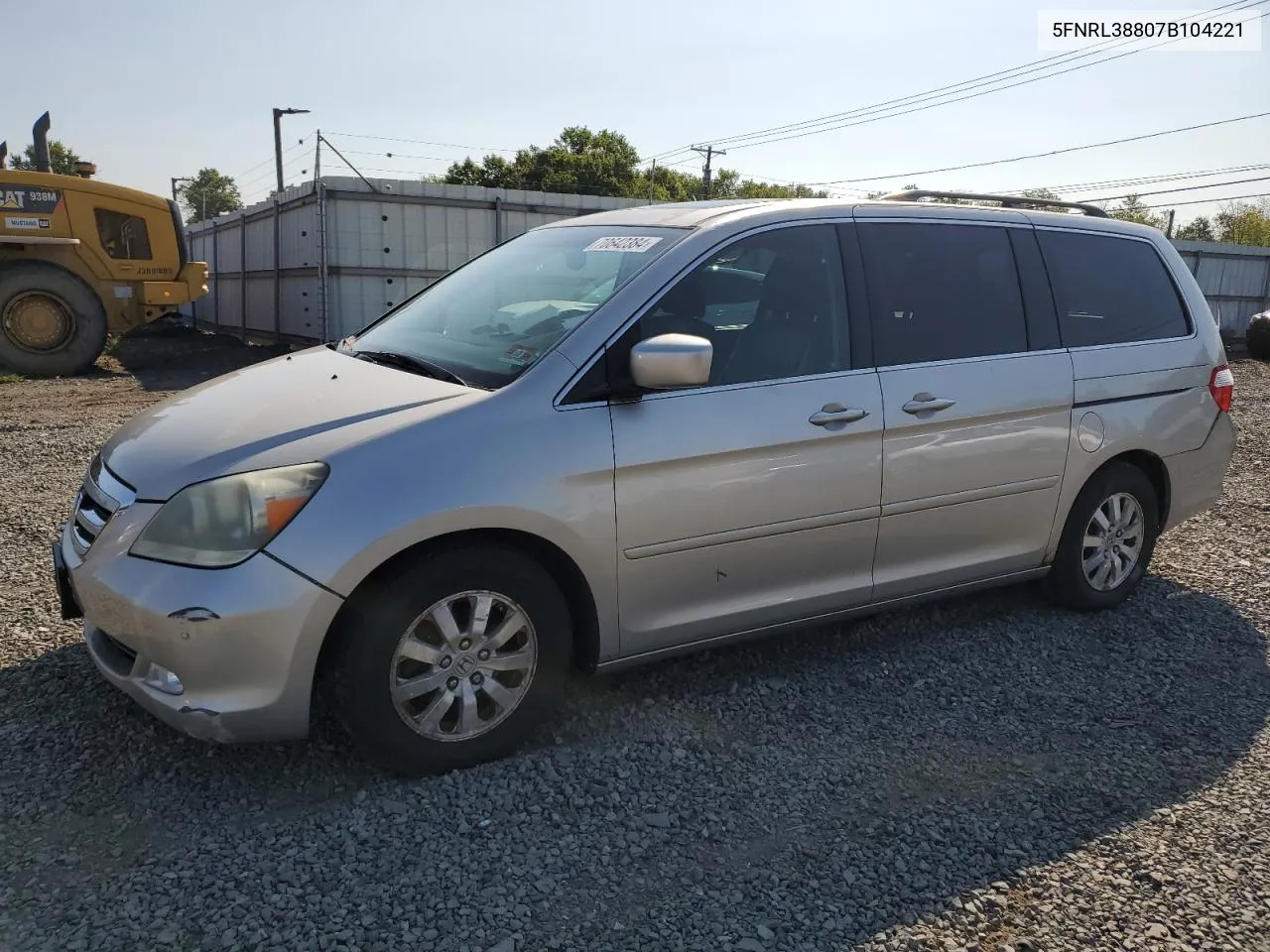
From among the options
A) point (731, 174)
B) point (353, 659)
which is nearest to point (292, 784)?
point (353, 659)

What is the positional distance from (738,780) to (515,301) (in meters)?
1.96

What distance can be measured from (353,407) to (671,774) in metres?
1.56

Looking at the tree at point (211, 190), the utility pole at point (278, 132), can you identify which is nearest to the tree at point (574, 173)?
the utility pole at point (278, 132)

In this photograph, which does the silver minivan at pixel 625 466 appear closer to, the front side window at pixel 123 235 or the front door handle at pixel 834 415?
the front door handle at pixel 834 415

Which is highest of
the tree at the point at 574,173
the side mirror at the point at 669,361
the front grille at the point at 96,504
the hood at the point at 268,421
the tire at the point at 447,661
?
the tree at the point at 574,173

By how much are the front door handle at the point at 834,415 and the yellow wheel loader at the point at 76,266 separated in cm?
1288

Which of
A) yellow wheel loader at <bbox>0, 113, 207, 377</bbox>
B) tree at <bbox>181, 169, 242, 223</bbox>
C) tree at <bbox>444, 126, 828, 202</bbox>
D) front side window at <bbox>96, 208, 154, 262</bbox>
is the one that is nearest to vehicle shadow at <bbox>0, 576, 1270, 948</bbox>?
yellow wheel loader at <bbox>0, 113, 207, 377</bbox>

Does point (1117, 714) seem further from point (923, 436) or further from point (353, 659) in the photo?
point (353, 659)

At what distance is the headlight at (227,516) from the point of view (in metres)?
2.74

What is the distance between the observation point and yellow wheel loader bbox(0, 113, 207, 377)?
42.8 ft

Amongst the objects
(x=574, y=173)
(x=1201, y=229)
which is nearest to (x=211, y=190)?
(x=574, y=173)

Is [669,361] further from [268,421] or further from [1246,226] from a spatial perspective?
[1246,226]

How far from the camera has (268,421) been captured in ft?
10.0

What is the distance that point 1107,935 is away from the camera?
8.33 feet
